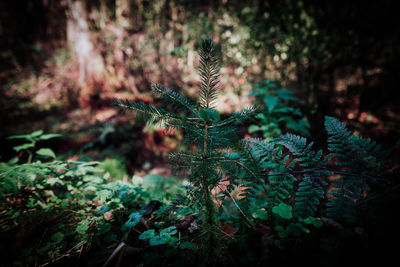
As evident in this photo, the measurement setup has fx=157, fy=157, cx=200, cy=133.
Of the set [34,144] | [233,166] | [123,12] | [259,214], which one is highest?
[123,12]

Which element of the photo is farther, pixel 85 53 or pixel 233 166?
pixel 85 53

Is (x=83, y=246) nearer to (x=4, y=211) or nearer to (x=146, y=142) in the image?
(x=4, y=211)

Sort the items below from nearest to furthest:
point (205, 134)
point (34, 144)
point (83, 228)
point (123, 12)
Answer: point (205, 134) → point (83, 228) → point (34, 144) → point (123, 12)

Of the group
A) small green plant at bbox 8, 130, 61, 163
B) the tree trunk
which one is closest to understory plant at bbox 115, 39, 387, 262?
small green plant at bbox 8, 130, 61, 163

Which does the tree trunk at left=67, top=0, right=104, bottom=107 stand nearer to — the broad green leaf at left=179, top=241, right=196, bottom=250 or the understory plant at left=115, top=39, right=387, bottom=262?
the understory plant at left=115, top=39, right=387, bottom=262

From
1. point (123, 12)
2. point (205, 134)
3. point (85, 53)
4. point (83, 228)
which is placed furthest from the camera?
point (123, 12)

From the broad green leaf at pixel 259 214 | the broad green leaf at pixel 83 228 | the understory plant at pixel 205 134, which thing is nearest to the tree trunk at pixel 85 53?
the broad green leaf at pixel 83 228

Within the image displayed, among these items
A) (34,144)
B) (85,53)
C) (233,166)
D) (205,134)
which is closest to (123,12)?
(85,53)

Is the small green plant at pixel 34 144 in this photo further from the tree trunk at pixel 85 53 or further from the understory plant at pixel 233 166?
the tree trunk at pixel 85 53

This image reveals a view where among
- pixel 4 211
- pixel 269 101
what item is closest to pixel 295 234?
pixel 269 101

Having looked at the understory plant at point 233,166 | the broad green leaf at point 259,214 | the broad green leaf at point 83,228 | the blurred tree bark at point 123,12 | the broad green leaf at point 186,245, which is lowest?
the broad green leaf at point 186,245

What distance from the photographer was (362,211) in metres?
0.86

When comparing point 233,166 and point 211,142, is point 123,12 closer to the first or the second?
point 211,142

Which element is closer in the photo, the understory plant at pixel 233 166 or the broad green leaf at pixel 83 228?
the understory plant at pixel 233 166
